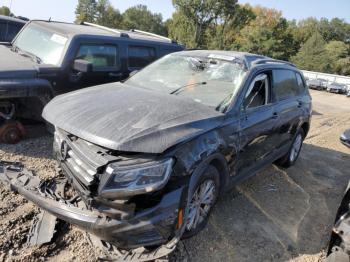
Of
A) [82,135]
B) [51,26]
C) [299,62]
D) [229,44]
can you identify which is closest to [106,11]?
[229,44]

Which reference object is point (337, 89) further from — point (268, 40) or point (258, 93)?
point (258, 93)

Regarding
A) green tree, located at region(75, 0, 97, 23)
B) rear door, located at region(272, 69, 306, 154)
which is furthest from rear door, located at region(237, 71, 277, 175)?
green tree, located at region(75, 0, 97, 23)

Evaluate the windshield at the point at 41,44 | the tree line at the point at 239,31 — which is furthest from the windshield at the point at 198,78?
the tree line at the point at 239,31

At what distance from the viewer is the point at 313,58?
56.4m

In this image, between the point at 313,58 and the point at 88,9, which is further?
the point at 88,9

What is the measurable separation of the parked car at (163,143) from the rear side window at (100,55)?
59.6 inches

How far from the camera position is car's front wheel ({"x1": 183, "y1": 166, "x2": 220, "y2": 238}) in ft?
10.8

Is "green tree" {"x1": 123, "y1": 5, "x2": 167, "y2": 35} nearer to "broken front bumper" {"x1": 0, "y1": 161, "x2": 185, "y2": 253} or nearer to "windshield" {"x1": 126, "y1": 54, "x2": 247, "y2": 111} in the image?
"windshield" {"x1": 126, "y1": 54, "x2": 247, "y2": 111}

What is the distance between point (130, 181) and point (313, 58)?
2350 inches

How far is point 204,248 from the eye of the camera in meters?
3.50

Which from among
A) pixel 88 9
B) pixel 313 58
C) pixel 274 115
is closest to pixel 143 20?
pixel 88 9

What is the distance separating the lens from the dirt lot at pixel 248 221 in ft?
10.7

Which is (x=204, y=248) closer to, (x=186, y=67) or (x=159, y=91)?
(x=159, y=91)

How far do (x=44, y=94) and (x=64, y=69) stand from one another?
0.60 meters
